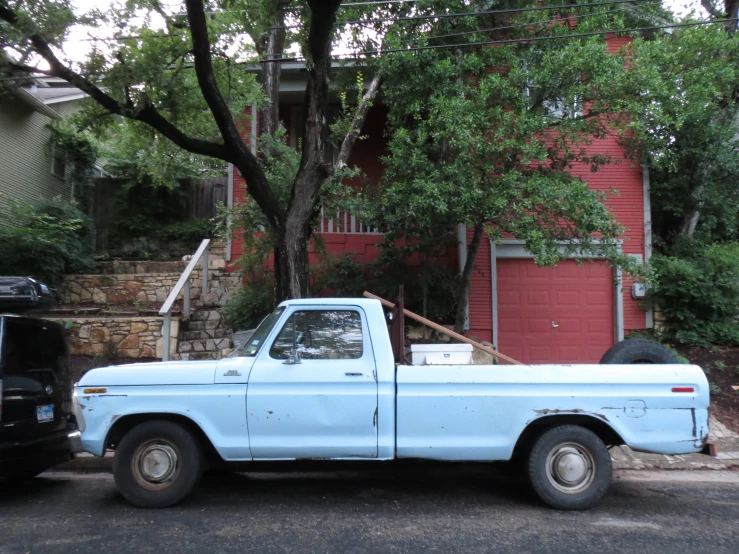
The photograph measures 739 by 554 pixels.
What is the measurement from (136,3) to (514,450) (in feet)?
24.4

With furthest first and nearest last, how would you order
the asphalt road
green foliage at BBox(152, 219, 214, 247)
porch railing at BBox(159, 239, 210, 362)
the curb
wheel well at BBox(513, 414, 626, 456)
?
green foliage at BBox(152, 219, 214, 247) < porch railing at BBox(159, 239, 210, 362) < the curb < wheel well at BBox(513, 414, 626, 456) < the asphalt road

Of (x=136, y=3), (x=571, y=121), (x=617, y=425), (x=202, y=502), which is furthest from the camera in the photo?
(x=571, y=121)

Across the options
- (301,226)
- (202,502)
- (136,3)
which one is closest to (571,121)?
(301,226)

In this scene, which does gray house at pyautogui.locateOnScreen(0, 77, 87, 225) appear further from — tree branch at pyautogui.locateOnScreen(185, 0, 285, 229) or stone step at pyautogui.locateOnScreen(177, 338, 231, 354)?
tree branch at pyautogui.locateOnScreen(185, 0, 285, 229)

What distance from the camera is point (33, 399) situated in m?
5.56

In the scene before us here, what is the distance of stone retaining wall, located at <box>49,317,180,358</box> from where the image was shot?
10.1 metres

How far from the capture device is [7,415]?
5.21 meters

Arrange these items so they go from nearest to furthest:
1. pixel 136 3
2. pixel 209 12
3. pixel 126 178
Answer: pixel 136 3 → pixel 209 12 → pixel 126 178

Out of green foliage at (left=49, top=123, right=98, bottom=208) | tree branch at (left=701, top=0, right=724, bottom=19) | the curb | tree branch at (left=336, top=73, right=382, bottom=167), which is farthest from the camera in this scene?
green foliage at (left=49, top=123, right=98, bottom=208)

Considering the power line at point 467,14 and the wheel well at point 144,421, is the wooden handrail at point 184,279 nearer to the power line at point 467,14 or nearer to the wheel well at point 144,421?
the wheel well at point 144,421

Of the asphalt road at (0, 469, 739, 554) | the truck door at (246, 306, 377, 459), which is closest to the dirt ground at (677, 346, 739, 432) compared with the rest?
the asphalt road at (0, 469, 739, 554)

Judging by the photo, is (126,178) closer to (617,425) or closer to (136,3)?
(136,3)

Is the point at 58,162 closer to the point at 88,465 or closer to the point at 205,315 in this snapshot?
the point at 205,315

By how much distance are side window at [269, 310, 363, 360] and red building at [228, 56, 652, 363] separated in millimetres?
6032
